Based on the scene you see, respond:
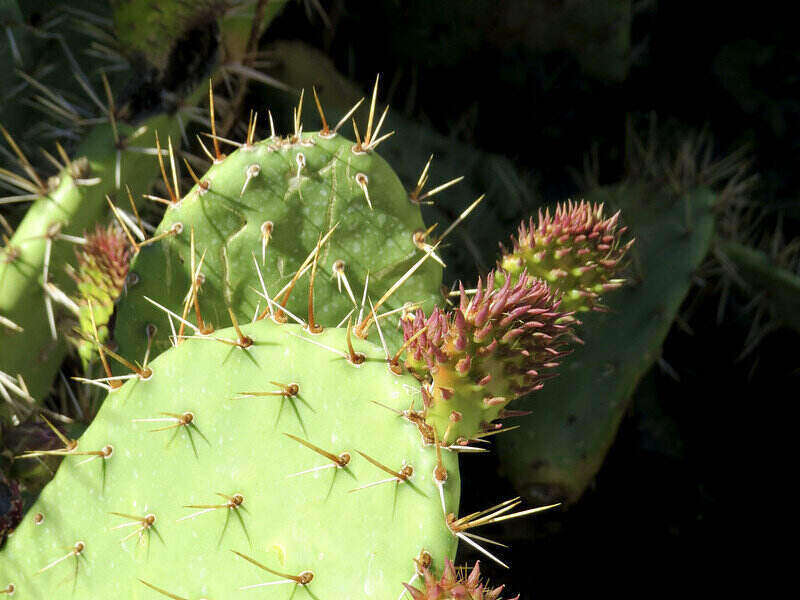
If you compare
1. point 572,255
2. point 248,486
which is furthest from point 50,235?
point 572,255

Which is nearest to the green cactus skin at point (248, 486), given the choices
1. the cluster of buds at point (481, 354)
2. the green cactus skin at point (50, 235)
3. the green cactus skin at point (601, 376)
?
the cluster of buds at point (481, 354)

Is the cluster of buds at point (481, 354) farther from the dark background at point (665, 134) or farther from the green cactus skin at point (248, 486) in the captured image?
the dark background at point (665, 134)

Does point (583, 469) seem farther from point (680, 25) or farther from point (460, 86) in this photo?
point (680, 25)

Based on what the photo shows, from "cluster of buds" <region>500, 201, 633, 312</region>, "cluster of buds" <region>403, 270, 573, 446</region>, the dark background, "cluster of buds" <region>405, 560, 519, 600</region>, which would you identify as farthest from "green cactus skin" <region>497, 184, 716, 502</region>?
"cluster of buds" <region>405, 560, 519, 600</region>

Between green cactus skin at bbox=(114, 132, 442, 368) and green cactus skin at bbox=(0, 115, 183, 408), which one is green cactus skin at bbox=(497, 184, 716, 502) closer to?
green cactus skin at bbox=(114, 132, 442, 368)

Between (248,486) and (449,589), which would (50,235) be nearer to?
(248,486)

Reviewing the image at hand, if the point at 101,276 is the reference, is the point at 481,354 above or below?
above
